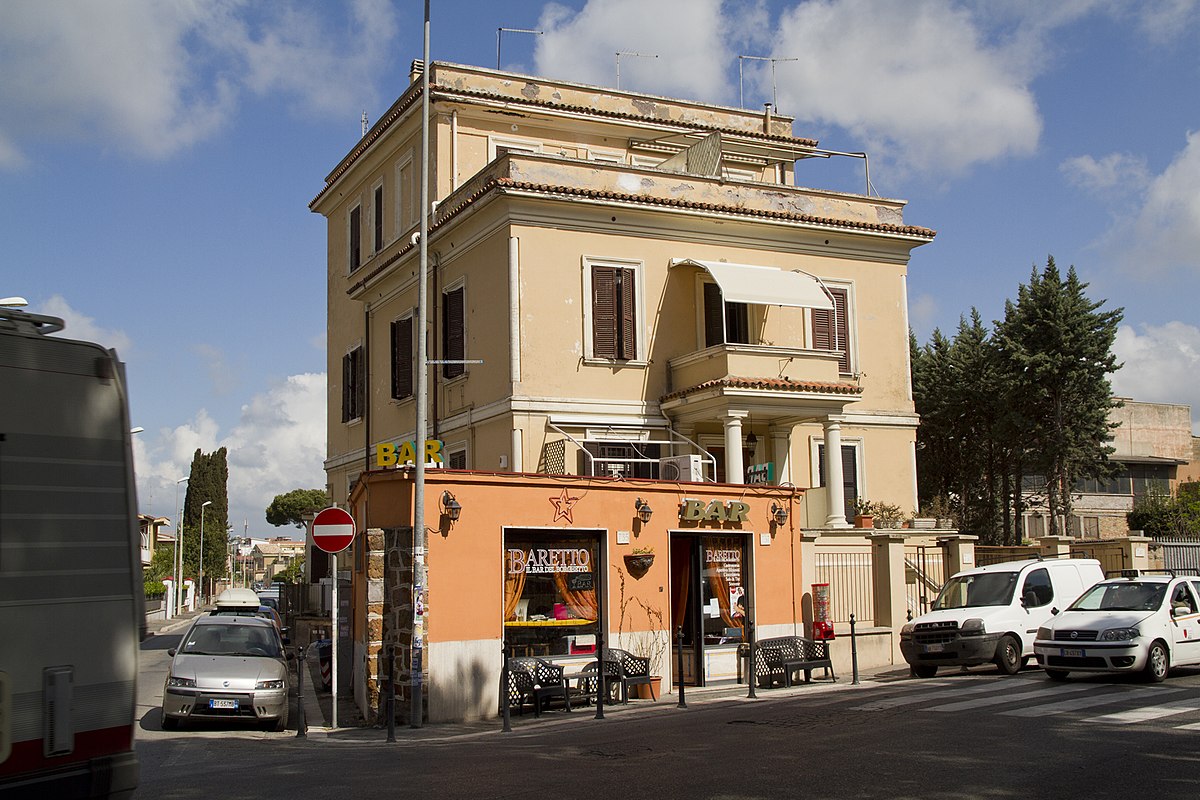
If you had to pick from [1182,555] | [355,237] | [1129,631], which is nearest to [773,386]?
[1129,631]

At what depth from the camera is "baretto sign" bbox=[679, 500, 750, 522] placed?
64.5 ft

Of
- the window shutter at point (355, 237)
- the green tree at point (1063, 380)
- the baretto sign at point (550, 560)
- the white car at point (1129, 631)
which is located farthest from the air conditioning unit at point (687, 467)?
the green tree at point (1063, 380)

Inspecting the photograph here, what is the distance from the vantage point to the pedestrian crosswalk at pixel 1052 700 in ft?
43.4

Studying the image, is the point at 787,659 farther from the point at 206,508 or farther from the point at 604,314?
the point at 206,508

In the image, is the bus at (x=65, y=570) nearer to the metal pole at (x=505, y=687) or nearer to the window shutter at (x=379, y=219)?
the metal pole at (x=505, y=687)

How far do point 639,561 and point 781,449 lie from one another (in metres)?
8.73

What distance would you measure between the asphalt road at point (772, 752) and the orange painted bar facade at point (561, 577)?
1.42 m

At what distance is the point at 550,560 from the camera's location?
60.0 feet

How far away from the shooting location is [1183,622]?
17328mm

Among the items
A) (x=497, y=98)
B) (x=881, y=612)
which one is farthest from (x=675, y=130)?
(x=881, y=612)

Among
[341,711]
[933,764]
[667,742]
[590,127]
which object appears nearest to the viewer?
[933,764]

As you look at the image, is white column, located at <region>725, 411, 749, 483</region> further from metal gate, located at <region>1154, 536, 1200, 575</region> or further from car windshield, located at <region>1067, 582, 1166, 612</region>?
metal gate, located at <region>1154, 536, 1200, 575</region>

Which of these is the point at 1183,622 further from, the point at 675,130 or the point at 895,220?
the point at 675,130

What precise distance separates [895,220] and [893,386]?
436 cm
